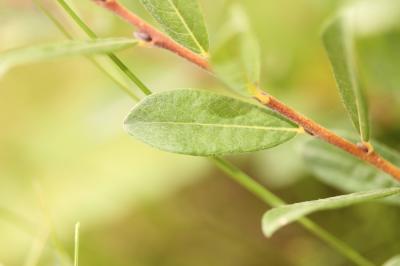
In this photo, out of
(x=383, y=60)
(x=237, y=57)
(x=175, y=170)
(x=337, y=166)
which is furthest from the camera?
(x=175, y=170)

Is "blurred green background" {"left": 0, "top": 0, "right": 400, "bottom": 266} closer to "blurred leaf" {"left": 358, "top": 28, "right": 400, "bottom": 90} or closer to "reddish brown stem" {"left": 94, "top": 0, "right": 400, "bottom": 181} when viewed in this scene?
"blurred leaf" {"left": 358, "top": 28, "right": 400, "bottom": 90}

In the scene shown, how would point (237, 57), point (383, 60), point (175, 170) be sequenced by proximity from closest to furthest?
point (237, 57), point (383, 60), point (175, 170)

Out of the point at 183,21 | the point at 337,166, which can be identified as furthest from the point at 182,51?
the point at 337,166

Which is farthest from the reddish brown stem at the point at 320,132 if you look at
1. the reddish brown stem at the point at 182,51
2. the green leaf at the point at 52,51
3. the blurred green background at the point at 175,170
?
the blurred green background at the point at 175,170

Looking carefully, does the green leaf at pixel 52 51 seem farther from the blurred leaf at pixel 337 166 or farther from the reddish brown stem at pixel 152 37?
the blurred leaf at pixel 337 166

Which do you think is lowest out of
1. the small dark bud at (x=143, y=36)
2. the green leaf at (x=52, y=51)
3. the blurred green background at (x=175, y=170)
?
the blurred green background at (x=175, y=170)

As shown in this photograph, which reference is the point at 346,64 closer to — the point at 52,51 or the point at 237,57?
the point at 237,57

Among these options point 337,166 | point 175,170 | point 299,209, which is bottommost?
point 175,170
